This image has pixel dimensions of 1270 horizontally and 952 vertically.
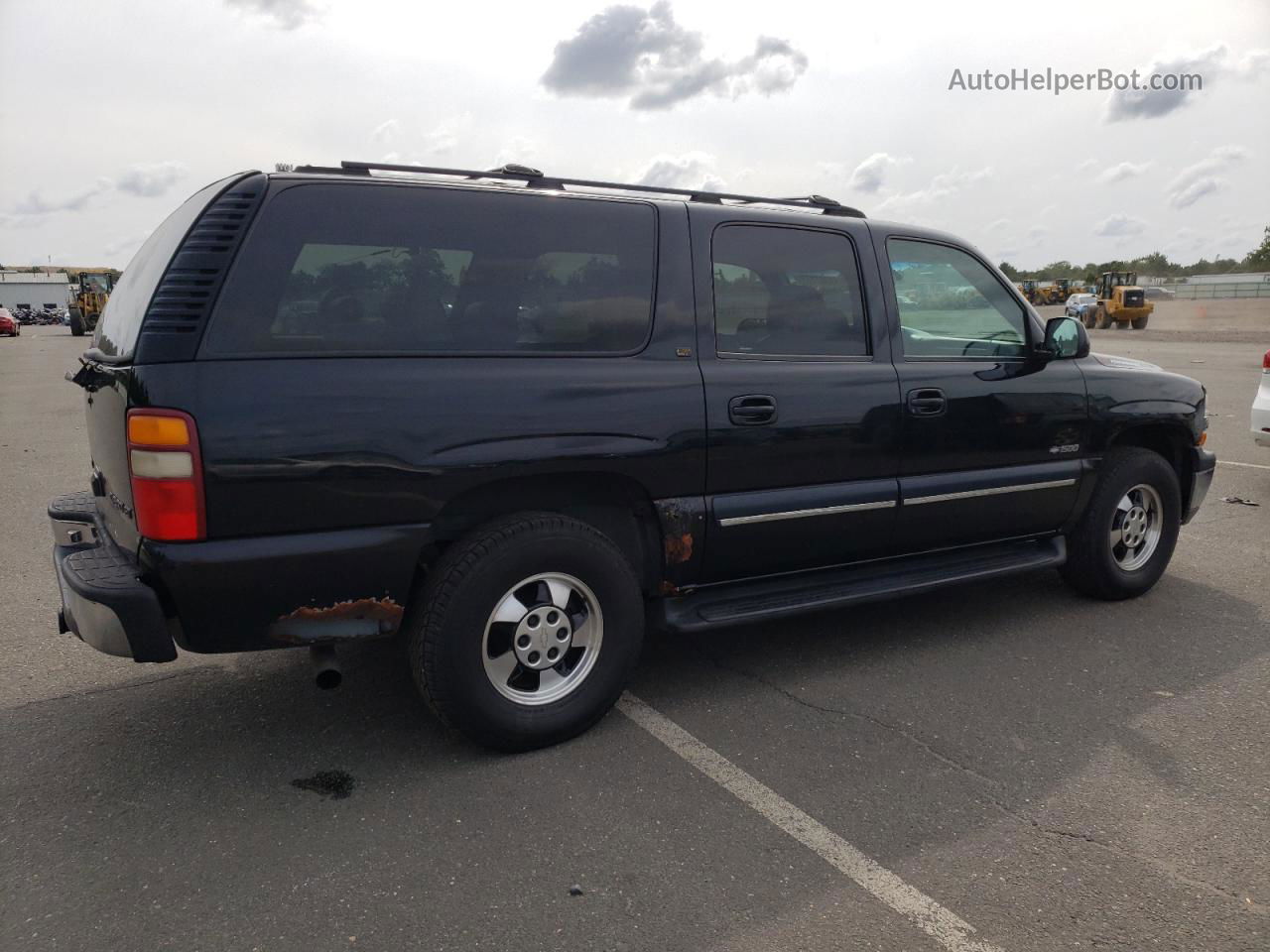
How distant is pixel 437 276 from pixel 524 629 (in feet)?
3.91

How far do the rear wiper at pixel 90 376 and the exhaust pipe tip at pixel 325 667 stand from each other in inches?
41.7

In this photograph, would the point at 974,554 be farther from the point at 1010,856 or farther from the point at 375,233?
the point at 375,233

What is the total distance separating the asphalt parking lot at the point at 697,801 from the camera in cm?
246

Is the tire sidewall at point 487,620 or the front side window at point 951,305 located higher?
the front side window at point 951,305

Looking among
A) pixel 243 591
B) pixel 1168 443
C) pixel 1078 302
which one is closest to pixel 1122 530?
pixel 1168 443

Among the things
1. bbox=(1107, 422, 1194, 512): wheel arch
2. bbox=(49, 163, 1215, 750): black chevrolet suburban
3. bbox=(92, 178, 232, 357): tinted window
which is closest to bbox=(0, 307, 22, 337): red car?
bbox=(92, 178, 232, 357): tinted window

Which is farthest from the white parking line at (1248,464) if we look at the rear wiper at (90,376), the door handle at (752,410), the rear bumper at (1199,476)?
the rear wiper at (90,376)

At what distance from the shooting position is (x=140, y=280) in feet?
10.7

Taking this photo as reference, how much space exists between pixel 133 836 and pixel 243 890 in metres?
0.48

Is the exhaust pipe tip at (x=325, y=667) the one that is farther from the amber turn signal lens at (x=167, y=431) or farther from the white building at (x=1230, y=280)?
the white building at (x=1230, y=280)

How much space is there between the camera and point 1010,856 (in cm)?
273

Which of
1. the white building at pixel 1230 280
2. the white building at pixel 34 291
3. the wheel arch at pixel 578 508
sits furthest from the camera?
the white building at pixel 34 291

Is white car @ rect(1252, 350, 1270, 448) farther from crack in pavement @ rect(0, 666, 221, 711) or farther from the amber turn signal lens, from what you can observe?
the amber turn signal lens

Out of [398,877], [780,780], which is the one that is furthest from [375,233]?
[780,780]
